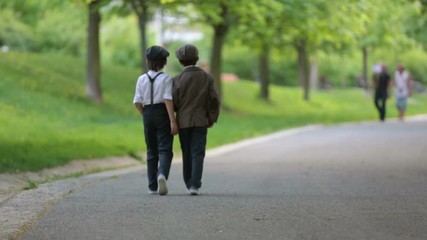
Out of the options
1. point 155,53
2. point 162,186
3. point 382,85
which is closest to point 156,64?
point 155,53

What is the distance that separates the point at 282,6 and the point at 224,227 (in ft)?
66.9

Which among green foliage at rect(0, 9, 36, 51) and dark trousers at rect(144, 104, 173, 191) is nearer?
dark trousers at rect(144, 104, 173, 191)

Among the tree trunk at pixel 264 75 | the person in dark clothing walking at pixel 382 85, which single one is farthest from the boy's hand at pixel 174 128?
the tree trunk at pixel 264 75

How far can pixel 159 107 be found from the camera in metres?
10.5

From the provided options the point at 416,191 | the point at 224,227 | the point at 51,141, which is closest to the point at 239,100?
the point at 51,141

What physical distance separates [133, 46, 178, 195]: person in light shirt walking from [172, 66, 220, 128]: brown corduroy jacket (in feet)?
0.39

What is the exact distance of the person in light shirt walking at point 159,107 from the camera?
10.4 meters

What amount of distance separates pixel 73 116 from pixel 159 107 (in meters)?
14.3

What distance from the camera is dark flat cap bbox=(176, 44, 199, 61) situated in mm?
10305

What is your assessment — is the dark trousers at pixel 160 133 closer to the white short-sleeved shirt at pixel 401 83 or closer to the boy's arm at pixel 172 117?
the boy's arm at pixel 172 117

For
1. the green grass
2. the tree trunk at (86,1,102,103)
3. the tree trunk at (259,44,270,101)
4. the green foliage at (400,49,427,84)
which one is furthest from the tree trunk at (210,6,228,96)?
the green foliage at (400,49,427,84)

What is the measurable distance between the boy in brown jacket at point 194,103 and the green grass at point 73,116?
3.77 meters

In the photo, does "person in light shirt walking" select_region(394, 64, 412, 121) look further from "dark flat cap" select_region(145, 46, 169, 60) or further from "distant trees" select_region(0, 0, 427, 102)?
"dark flat cap" select_region(145, 46, 169, 60)

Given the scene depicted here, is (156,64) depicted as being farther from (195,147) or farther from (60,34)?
(60,34)
